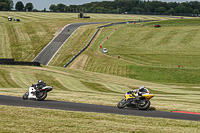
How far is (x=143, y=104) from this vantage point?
20578mm

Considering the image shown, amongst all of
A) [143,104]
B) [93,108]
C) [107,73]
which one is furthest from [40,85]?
[107,73]

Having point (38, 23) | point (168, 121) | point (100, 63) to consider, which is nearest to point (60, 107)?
point (168, 121)

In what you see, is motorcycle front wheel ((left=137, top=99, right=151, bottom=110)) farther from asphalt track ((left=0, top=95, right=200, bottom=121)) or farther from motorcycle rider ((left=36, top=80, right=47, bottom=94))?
motorcycle rider ((left=36, top=80, right=47, bottom=94))

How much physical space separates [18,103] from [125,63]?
2031 inches

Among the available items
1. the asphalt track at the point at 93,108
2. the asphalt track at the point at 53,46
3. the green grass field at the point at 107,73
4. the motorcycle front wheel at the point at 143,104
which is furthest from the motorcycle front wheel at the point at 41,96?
the asphalt track at the point at 53,46

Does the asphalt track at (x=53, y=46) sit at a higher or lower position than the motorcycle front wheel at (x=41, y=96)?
lower

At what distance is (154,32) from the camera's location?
346ft

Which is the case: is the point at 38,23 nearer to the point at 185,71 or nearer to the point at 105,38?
the point at 105,38

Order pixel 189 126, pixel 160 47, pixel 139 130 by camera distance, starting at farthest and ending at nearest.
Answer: pixel 160 47
pixel 189 126
pixel 139 130

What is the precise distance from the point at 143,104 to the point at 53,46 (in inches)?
2869

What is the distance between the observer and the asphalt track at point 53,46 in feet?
259

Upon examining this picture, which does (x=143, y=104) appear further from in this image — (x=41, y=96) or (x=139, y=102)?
(x=41, y=96)

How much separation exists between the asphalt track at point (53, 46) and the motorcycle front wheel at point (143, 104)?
57.6 meters

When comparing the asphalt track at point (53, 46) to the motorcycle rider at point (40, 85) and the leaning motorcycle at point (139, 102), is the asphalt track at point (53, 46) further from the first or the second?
the leaning motorcycle at point (139, 102)
